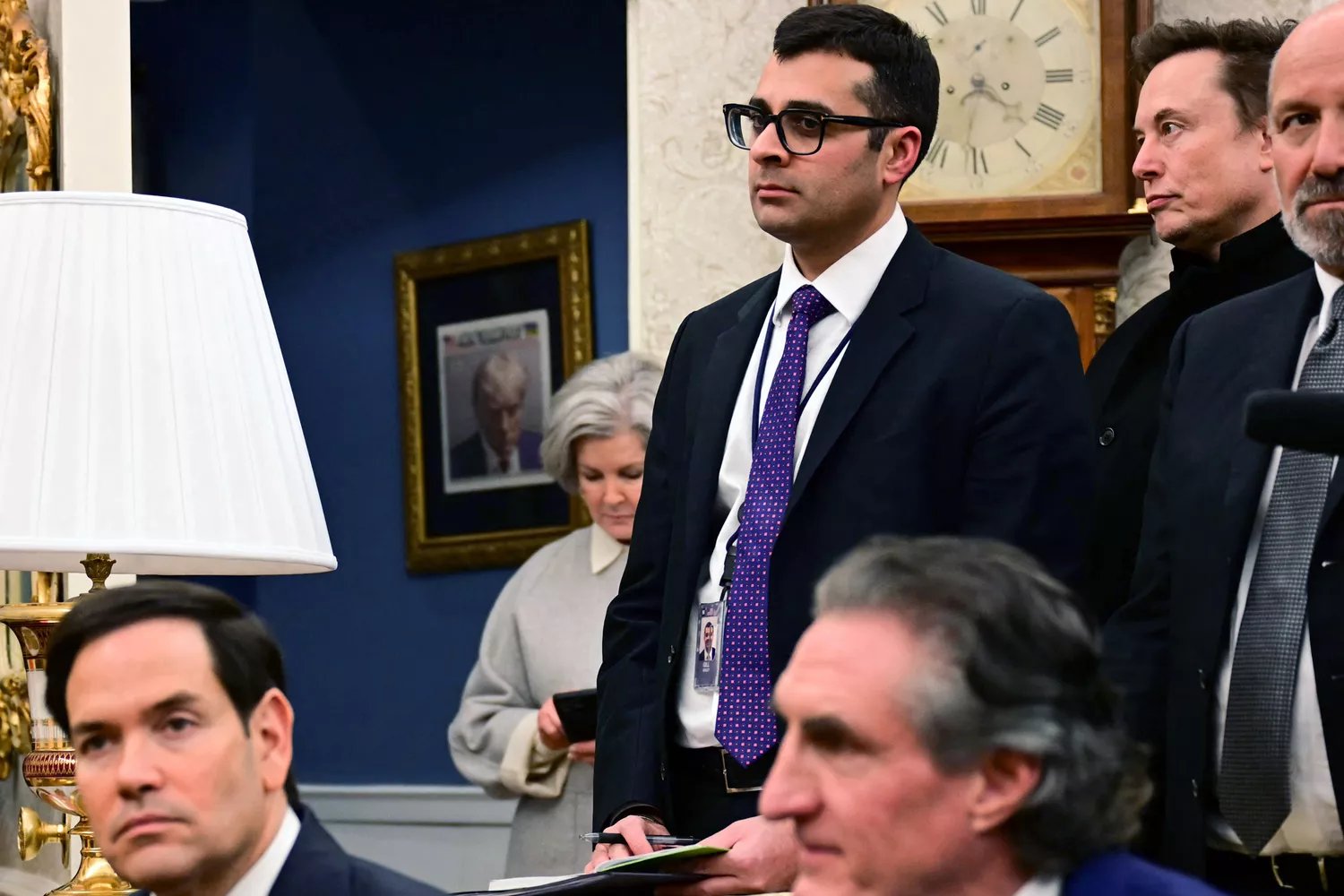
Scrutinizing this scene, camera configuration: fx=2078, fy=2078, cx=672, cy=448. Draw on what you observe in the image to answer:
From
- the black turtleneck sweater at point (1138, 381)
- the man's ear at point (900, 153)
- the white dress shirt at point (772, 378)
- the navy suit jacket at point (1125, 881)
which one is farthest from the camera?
the black turtleneck sweater at point (1138, 381)

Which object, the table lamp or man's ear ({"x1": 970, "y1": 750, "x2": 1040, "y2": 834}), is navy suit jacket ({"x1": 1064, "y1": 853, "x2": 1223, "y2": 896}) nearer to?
man's ear ({"x1": 970, "y1": 750, "x2": 1040, "y2": 834})

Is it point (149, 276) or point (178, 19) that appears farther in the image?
point (178, 19)

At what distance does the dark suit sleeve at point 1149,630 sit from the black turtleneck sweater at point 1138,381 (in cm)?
29

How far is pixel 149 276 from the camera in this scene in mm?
2641

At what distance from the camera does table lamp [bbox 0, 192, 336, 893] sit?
2512mm

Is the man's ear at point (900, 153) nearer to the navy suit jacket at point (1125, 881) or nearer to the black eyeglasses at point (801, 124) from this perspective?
the black eyeglasses at point (801, 124)

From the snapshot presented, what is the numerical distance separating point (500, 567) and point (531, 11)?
5.71 feet

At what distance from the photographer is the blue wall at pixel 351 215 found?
21.9 ft

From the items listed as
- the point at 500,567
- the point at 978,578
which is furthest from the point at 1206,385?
the point at 500,567

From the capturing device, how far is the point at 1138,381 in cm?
311

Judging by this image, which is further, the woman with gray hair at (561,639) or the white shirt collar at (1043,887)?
the woman with gray hair at (561,639)

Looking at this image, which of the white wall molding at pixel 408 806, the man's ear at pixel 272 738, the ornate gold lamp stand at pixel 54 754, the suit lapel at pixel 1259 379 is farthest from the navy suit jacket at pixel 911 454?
the white wall molding at pixel 408 806

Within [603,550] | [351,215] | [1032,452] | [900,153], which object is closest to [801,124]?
[900,153]

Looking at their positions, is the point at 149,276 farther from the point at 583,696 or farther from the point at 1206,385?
the point at 583,696
